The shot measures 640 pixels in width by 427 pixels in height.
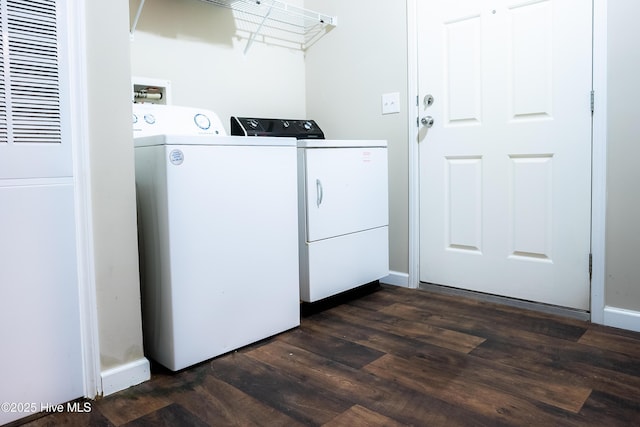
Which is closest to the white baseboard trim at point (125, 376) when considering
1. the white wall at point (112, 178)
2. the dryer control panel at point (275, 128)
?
the white wall at point (112, 178)

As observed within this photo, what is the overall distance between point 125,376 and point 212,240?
1.65ft

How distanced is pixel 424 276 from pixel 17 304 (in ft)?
6.20

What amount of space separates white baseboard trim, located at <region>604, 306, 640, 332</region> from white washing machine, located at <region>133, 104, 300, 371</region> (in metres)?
1.31

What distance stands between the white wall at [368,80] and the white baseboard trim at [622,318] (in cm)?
98

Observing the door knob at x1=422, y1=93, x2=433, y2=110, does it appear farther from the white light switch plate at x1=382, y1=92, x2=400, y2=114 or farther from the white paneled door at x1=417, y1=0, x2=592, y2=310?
the white light switch plate at x1=382, y1=92, x2=400, y2=114

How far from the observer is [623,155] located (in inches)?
71.7

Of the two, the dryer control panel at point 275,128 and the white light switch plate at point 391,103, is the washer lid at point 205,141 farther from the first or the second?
the white light switch plate at point 391,103

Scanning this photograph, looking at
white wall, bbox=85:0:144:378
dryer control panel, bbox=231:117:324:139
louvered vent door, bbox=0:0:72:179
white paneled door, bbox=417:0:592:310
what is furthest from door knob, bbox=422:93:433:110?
louvered vent door, bbox=0:0:72:179

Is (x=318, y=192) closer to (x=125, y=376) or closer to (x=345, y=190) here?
(x=345, y=190)

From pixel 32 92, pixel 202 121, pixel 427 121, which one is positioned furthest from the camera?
pixel 427 121

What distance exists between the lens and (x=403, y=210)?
255 cm

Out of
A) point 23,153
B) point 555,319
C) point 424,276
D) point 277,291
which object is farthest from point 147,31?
point 555,319

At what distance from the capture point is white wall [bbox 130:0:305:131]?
2.19 meters

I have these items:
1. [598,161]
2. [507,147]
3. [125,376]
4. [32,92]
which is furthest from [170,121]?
[598,161]
